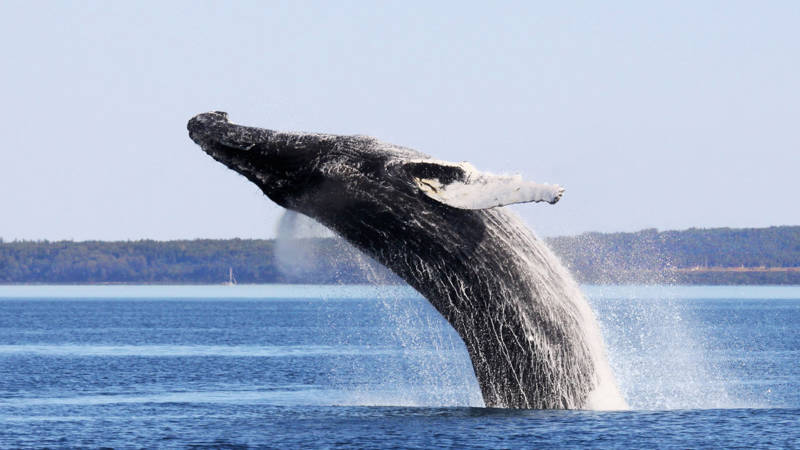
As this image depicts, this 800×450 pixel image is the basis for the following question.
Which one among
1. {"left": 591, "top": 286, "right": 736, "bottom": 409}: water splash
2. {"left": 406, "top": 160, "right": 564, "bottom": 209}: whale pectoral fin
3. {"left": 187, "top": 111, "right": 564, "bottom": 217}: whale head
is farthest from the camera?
{"left": 591, "top": 286, "right": 736, "bottom": 409}: water splash

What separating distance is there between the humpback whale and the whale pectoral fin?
64mm

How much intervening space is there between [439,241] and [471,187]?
4.08 ft

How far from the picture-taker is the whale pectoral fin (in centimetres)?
1242

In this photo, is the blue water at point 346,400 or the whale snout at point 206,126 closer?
the whale snout at point 206,126

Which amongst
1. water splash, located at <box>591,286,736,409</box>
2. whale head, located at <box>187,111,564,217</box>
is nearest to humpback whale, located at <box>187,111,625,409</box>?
whale head, located at <box>187,111,564,217</box>

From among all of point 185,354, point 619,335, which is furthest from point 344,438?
point 619,335

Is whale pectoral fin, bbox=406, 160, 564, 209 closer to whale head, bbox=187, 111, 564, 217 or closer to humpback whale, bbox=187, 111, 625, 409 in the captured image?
humpback whale, bbox=187, 111, 625, 409

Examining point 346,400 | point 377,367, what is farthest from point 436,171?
point 377,367

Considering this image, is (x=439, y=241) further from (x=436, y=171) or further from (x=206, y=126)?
(x=206, y=126)

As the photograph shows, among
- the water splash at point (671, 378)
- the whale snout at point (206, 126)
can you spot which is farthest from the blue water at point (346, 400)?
the whale snout at point (206, 126)

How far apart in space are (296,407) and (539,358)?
21.2 ft

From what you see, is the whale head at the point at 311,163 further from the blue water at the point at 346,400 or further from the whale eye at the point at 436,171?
the blue water at the point at 346,400

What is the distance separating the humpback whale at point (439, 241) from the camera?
13844 millimetres

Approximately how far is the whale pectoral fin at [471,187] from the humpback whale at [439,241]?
0.06 m
